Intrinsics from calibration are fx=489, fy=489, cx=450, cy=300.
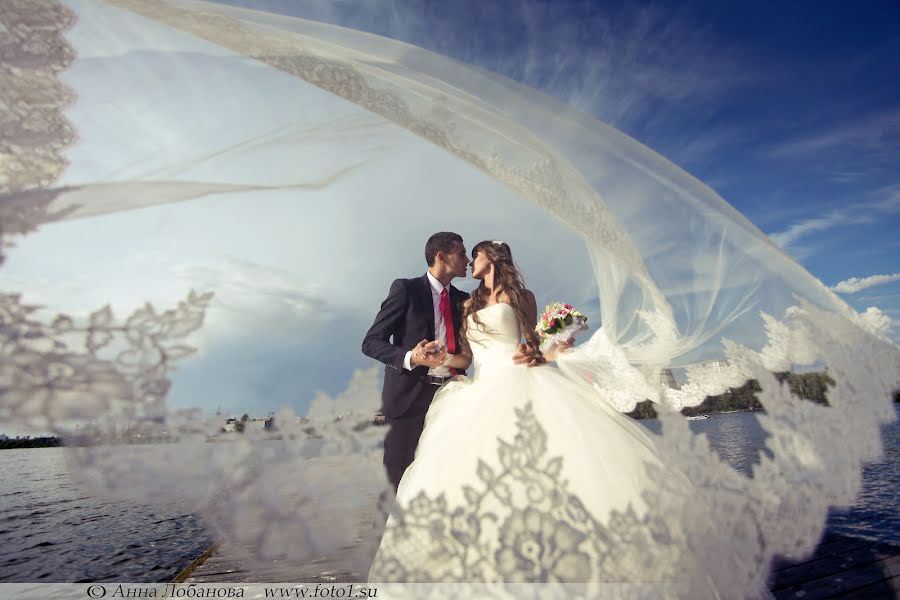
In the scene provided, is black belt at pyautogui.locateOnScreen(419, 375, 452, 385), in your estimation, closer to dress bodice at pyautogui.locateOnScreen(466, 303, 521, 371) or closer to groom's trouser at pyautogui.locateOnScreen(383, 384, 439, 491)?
groom's trouser at pyautogui.locateOnScreen(383, 384, 439, 491)

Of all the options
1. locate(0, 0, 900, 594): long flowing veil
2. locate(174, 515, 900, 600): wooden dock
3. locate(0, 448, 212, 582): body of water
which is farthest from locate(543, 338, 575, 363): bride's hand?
locate(0, 448, 212, 582): body of water

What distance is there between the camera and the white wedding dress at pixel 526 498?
2.29 metres

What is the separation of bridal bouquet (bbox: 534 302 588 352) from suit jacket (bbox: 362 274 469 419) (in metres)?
1.15

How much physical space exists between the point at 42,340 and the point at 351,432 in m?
1.37

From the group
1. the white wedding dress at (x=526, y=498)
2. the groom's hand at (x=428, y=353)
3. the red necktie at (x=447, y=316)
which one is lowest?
the white wedding dress at (x=526, y=498)

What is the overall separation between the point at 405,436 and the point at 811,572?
9.78 feet

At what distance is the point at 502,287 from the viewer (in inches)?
127

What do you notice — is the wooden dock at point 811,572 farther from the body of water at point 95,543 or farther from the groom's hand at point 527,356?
the groom's hand at point 527,356

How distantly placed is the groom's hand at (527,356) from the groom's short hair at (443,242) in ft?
2.58

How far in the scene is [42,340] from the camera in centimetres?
168

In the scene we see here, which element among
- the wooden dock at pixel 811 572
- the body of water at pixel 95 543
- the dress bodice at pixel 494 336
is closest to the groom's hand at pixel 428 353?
the dress bodice at pixel 494 336

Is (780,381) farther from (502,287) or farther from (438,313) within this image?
(438,313)

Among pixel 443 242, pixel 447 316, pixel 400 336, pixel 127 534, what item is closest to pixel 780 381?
pixel 447 316

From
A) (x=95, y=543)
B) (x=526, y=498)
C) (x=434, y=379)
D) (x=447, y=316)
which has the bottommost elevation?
(x=95, y=543)
